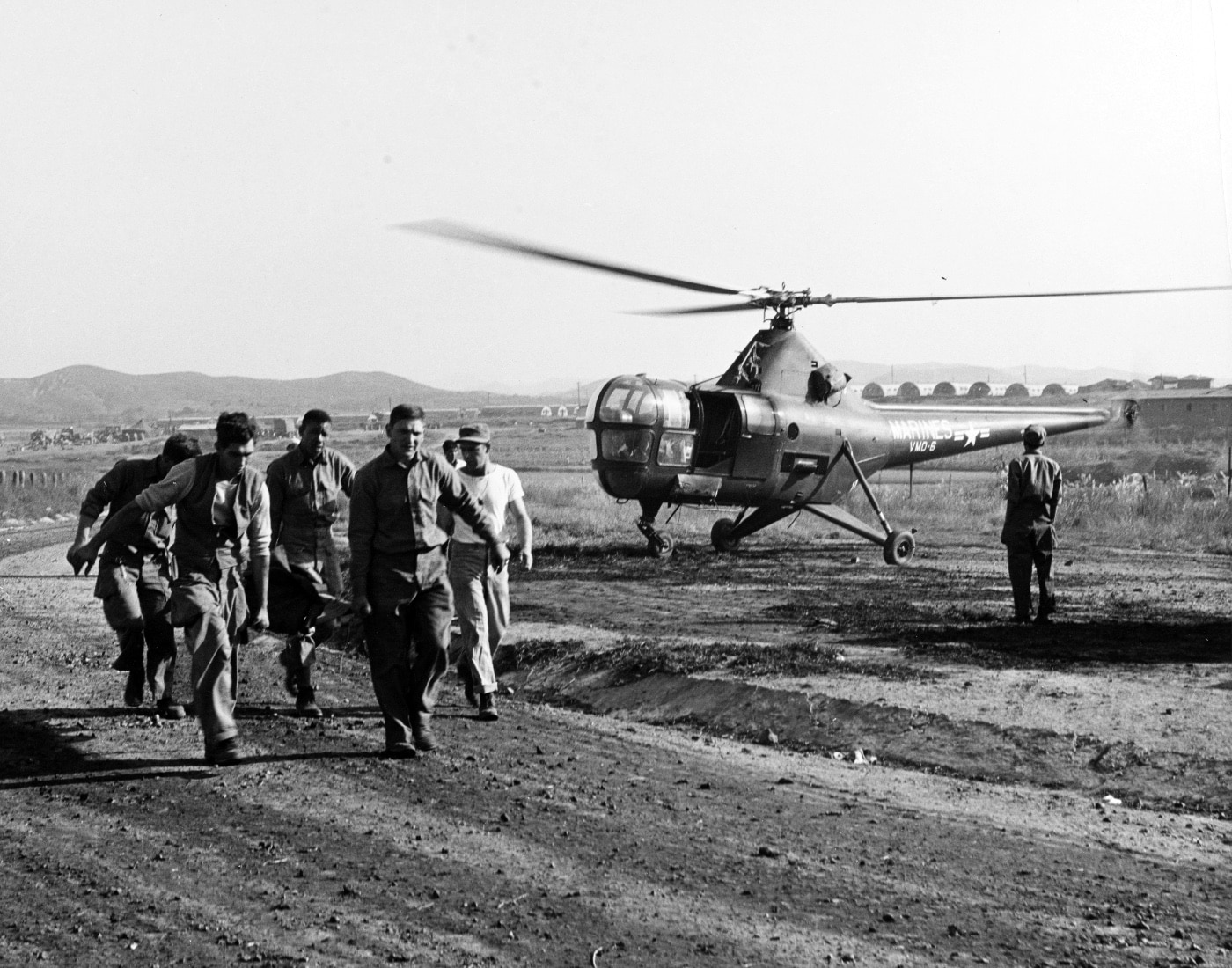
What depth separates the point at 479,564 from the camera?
30.5ft

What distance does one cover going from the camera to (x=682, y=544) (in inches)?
837

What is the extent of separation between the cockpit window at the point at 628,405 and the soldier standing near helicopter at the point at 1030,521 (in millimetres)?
6308

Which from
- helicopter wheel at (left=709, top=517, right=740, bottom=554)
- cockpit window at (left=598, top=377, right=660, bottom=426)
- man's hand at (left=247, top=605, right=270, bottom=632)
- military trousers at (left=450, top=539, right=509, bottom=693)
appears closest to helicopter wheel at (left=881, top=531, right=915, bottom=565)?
helicopter wheel at (left=709, top=517, right=740, bottom=554)

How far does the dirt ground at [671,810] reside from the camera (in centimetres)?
514

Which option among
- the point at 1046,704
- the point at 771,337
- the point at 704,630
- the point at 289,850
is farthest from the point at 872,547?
the point at 289,850

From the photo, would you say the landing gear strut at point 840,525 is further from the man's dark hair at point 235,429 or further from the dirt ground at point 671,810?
the man's dark hair at point 235,429

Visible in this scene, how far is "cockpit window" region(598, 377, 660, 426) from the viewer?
18.1m

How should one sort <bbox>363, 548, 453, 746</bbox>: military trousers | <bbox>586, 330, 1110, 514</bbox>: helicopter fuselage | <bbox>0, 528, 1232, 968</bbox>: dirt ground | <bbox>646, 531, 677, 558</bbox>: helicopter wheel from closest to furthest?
<bbox>0, 528, 1232, 968</bbox>: dirt ground < <bbox>363, 548, 453, 746</bbox>: military trousers < <bbox>586, 330, 1110, 514</bbox>: helicopter fuselage < <bbox>646, 531, 677, 558</bbox>: helicopter wheel

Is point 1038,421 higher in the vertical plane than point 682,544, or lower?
higher

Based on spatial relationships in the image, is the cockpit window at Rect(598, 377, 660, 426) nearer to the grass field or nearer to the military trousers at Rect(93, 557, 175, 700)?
the grass field

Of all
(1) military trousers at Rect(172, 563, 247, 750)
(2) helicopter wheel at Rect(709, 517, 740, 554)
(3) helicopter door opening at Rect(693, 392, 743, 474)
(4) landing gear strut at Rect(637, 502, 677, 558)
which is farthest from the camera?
(2) helicopter wheel at Rect(709, 517, 740, 554)

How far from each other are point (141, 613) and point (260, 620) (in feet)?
5.04

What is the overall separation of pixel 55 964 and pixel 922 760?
501 centimetres

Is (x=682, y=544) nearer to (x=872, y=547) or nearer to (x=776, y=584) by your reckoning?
(x=872, y=547)
